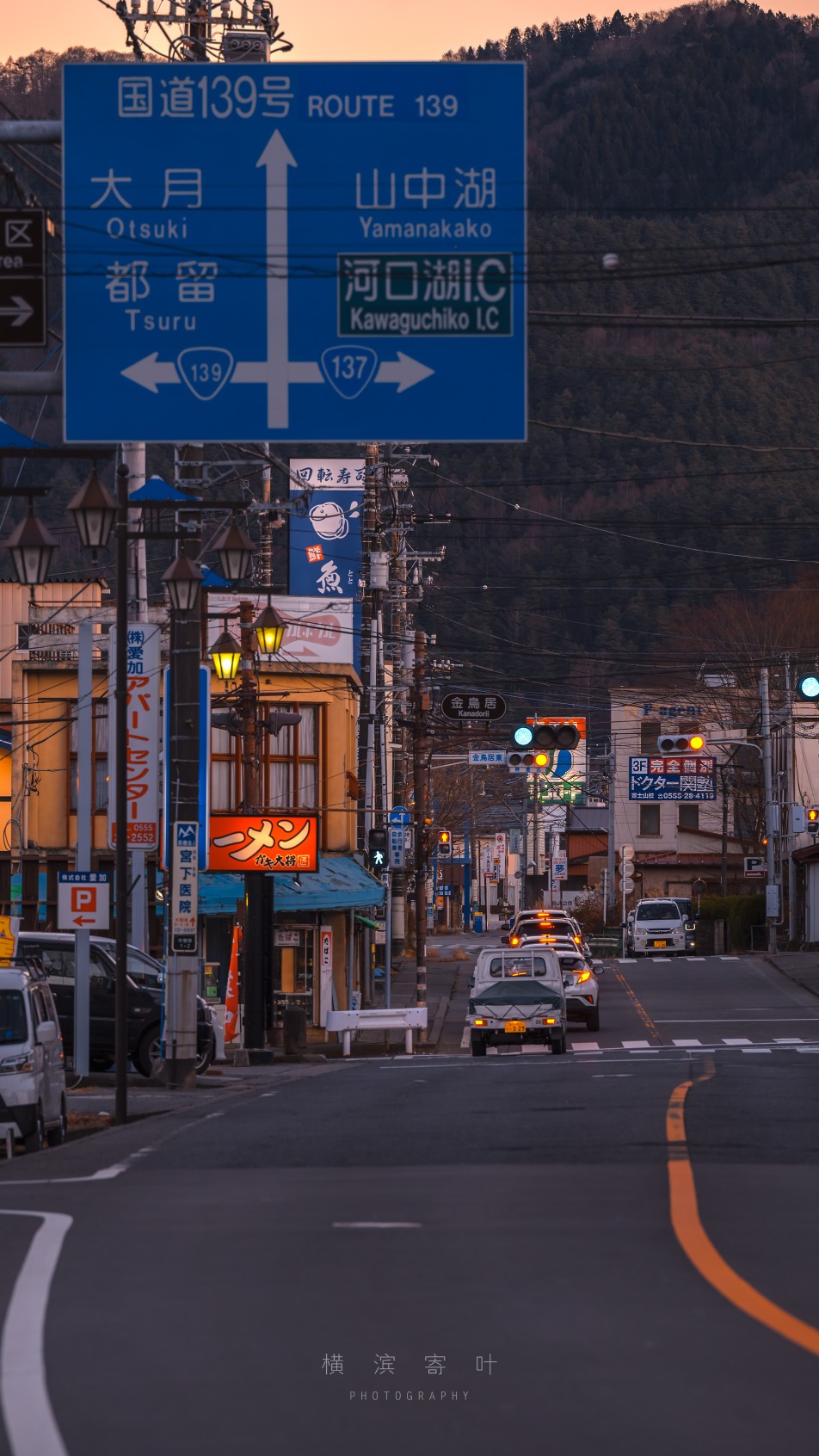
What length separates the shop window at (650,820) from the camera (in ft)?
353

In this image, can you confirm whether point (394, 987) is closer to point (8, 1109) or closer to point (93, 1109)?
point (93, 1109)

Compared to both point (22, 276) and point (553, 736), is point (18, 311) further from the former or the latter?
point (553, 736)

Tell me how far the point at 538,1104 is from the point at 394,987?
35.7 metres

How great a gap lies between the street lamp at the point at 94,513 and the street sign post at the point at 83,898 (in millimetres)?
6710

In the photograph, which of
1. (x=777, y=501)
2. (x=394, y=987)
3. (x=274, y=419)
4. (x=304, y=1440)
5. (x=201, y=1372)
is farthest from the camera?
(x=777, y=501)

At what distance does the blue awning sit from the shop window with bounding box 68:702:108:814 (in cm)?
490

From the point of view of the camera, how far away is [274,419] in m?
15.9

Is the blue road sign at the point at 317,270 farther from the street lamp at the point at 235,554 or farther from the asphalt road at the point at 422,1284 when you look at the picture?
the street lamp at the point at 235,554

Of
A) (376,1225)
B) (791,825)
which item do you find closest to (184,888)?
(376,1225)

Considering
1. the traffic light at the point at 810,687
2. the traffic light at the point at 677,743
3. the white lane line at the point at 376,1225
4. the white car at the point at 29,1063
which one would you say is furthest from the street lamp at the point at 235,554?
the traffic light at the point at 677,743

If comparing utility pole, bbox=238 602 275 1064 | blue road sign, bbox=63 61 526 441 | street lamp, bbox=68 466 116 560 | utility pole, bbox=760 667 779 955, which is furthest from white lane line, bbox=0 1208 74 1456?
utility pole, bbox=760 667 779 955

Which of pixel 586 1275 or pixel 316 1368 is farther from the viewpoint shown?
pixel 586 1275

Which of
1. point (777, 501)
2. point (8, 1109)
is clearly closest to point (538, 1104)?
point (8, 1109)

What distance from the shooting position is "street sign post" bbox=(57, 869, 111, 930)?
25.8 metres
